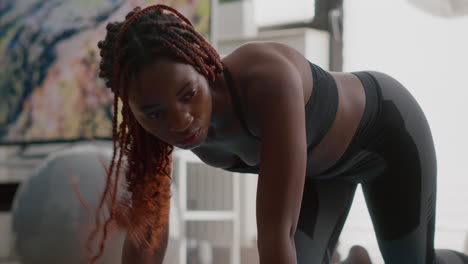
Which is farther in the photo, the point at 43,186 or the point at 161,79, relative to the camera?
the point at 43,186

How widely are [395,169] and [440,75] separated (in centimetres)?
156

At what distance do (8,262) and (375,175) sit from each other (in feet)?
8.20

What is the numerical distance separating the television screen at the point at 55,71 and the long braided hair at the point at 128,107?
5.78 ft

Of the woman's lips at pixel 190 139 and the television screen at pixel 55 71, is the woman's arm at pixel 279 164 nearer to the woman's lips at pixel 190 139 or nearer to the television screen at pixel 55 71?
the woman's lips at pixel 190 139

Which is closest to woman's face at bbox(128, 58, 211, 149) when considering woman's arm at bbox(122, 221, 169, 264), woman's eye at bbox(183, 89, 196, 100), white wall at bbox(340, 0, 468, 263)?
woman's eye at bbox(183, 89, 196, 100)

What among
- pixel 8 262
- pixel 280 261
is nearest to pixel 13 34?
pixel 8 262

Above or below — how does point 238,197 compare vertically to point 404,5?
below

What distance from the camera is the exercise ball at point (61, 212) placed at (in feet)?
6.03

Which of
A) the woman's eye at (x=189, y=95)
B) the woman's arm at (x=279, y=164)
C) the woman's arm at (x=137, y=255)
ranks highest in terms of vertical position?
the woman's eye at (x=189, y=95)

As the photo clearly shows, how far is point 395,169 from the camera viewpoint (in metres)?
1.08

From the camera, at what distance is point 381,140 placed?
1.08m

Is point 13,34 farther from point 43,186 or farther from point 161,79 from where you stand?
point 161,79

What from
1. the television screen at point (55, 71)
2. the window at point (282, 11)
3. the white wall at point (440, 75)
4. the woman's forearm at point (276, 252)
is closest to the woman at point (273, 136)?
the woman's forearm at point (276, 252)

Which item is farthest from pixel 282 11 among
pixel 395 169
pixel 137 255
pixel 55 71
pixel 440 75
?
pixel 137 255
